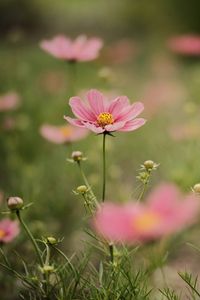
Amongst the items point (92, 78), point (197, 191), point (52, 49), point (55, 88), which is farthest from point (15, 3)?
point (197, 191)

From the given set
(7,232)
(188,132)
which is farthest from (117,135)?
(7,232)

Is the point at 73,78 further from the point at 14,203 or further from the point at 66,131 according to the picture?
the point at 14,203

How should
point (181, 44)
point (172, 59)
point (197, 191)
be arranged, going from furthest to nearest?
point (172, 59) → point (181, 44) → point (197, 191)

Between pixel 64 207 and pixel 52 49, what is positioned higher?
pixel 52 49

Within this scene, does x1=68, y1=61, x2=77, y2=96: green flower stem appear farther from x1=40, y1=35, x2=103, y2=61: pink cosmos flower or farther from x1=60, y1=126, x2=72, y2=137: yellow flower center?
x1=60, y1=126, x2=72, y2=137: yellow flower center

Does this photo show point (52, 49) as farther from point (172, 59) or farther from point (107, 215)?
point (172, 59)

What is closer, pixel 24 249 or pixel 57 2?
pixel 24 249

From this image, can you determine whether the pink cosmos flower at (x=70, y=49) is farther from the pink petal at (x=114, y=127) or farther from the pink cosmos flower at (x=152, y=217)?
the pink cosmos flower at (x=152, y=217)
